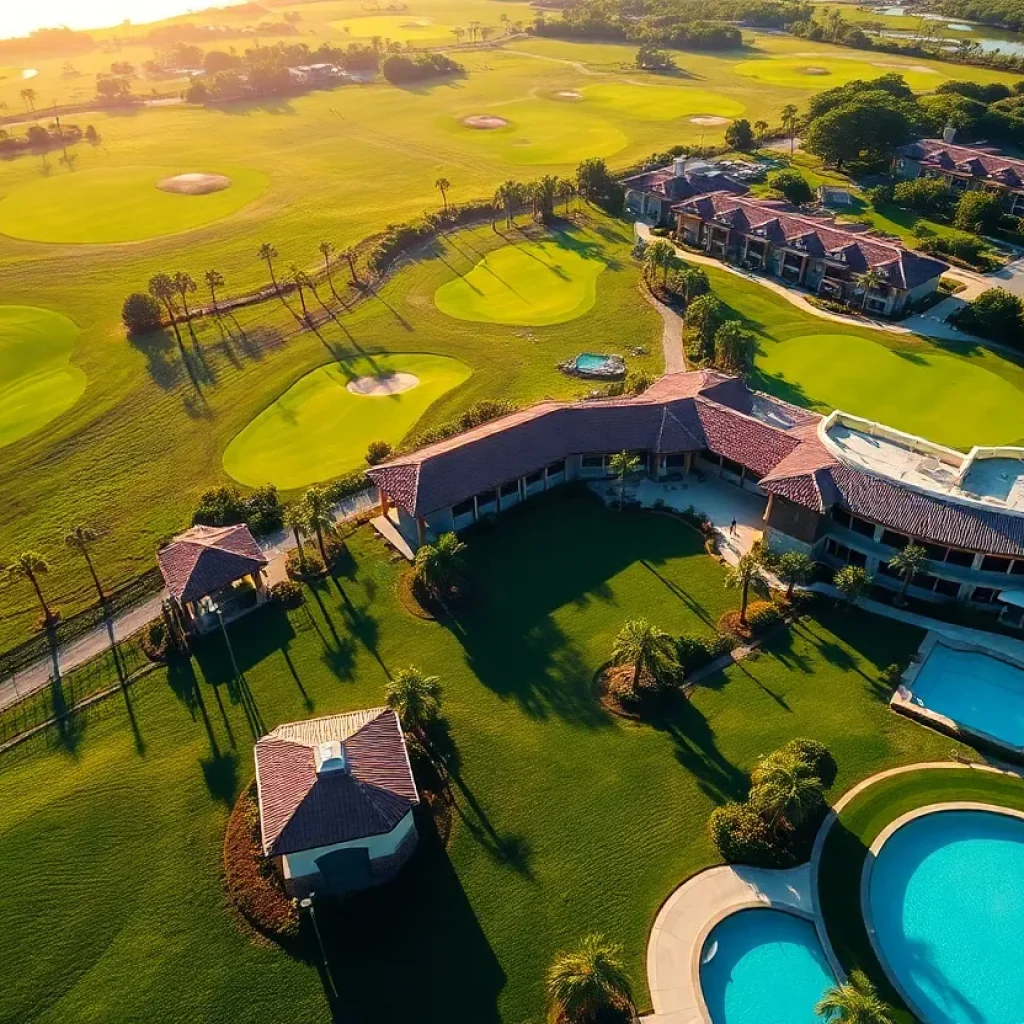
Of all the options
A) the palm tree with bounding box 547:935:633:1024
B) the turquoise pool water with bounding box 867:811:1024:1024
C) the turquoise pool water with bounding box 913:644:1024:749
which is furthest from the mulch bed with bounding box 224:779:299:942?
the turquoise pool water with bounding box 913:644:1024:749

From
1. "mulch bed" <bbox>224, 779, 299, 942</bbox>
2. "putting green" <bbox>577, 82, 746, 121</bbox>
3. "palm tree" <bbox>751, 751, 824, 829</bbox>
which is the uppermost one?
"putting green" <bbox>577, 82, 746, 121</bbox>

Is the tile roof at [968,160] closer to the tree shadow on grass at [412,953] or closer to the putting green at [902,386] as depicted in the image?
the putting green at [902,386]

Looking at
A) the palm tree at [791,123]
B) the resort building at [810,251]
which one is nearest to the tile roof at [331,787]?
the resort building at [810,251]

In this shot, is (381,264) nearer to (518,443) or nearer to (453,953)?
(518,443)

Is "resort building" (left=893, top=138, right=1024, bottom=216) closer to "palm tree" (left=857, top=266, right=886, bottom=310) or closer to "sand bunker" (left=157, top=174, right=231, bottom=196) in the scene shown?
"palm tree" (left=857, top=266, right=886, bottom=310)

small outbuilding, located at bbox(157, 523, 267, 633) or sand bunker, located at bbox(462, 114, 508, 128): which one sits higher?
sand bunker, located at bbox(462, 114, 508, 128)

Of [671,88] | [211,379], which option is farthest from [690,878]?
[671,88]
